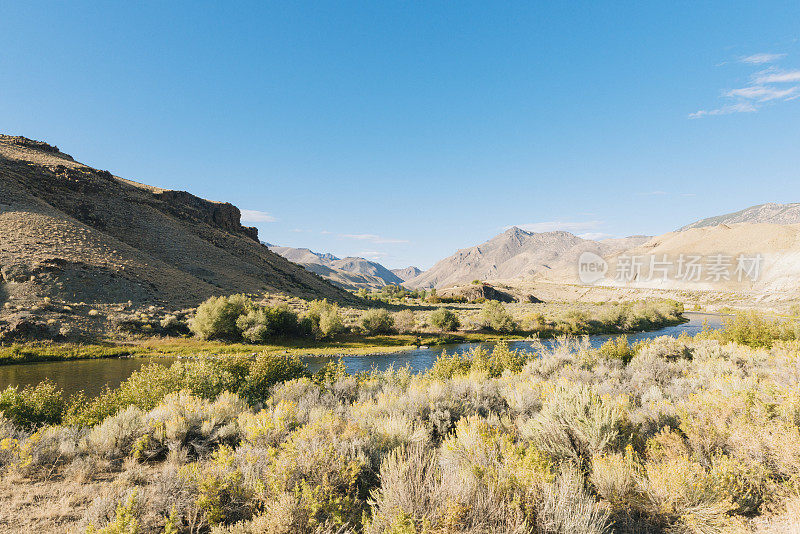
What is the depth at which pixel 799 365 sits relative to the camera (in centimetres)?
791

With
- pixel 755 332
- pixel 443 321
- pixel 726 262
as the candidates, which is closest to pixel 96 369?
pixel 443 321

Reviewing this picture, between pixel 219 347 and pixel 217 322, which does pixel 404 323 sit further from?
pixel 217 322

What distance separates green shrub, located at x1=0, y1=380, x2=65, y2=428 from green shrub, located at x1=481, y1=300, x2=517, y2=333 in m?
40.7

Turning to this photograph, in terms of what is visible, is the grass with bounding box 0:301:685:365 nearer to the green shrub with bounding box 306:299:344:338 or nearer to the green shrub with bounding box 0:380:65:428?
the green shrub with bounding box 306:299:344:338

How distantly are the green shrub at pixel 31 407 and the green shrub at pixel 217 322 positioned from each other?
24.7m

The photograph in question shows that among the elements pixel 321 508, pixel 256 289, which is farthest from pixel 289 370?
pixel 256 289

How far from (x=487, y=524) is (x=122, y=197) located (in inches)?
3442

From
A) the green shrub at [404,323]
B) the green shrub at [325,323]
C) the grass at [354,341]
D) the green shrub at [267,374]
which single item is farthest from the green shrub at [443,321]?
the green shrub at [267,374]

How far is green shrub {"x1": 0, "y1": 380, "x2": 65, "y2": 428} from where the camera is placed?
28.6 ft

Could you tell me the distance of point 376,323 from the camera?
40.2 meters

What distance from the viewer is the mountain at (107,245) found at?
118ft

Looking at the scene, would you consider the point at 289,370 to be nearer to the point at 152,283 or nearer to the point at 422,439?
the point at 422,439
